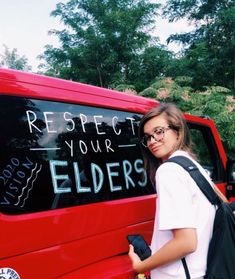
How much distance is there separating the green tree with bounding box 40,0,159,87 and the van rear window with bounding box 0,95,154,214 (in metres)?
9.39

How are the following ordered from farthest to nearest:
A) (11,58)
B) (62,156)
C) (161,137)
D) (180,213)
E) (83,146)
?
(11,58) → (83,146) → (62,156) → (161,137) → (180,213)

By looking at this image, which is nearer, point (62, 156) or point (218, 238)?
point (218, 238)

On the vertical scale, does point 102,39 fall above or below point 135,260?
above

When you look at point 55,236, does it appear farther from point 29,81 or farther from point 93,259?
point 29,81

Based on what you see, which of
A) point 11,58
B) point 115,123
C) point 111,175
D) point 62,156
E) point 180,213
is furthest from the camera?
point 11,58

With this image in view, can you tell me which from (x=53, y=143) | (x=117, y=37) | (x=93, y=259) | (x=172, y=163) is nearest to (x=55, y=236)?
(x=93, y=259)

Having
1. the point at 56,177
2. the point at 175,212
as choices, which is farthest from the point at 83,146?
the point at 175,212

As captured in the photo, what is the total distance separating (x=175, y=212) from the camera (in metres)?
1.32

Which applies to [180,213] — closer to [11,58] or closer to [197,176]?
[197,176]

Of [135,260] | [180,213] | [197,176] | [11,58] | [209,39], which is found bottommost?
[135,260]

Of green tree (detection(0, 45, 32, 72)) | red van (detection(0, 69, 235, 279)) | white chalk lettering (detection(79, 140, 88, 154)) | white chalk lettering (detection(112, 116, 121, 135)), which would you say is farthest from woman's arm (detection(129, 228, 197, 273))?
green tree (detection(0, 45, 32, 72))

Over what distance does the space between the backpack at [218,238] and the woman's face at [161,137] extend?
13 cm

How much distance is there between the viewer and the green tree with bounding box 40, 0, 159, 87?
11750 millimetres

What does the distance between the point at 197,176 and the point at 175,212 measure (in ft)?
0.57
